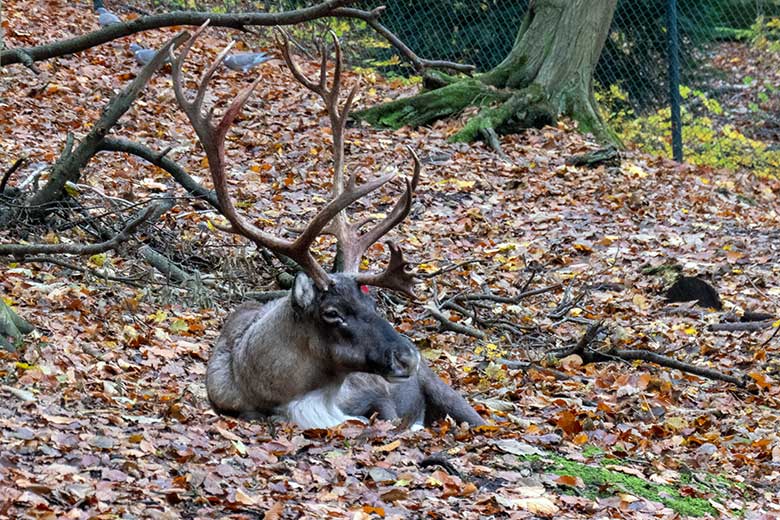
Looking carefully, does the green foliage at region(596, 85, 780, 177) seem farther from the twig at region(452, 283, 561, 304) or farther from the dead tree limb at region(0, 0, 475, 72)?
the dead tree limb at region(0, 0, 475, 72)

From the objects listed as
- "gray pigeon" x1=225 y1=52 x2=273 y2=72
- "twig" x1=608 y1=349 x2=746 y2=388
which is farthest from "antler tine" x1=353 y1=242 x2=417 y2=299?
"gray pigeon" x1=225 y1=52 x2=273 y2=72

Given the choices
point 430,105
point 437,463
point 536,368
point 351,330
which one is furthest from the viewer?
point 430,105

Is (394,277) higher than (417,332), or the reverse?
(394,277)

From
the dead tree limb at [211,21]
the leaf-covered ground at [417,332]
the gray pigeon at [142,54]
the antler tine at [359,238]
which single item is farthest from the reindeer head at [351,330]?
the gray pigeon at [142,54]

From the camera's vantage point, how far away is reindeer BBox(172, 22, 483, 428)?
607cm

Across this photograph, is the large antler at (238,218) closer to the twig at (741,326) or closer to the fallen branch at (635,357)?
the fallen branch at (635,357)

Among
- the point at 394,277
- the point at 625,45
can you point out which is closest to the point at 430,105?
the point at 625,45

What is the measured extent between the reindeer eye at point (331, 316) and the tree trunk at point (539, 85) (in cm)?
784

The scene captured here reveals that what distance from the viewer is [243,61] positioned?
1484 centimetres

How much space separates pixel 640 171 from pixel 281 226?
15.7 feet

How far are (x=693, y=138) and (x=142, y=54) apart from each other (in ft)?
26.3

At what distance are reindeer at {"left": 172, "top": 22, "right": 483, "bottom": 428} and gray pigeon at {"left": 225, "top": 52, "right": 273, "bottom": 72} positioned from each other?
868 cm

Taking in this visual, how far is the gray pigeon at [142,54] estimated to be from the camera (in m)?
14.2

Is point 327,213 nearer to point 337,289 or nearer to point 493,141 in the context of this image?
point 337,289
